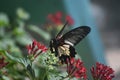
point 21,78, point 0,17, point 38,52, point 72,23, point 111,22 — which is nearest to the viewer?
point 38,52

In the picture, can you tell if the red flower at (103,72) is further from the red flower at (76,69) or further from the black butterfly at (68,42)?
the black butterfly at (68,42)

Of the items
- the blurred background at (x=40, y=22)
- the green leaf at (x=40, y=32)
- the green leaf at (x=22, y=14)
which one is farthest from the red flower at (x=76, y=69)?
the green leaf at (x=22, y=14)

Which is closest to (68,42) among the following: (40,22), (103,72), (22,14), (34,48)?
(34,48)

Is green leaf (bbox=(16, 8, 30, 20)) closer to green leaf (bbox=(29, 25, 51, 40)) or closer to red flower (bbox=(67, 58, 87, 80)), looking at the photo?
green leaf (bbox=(29, 25, 51, 40))

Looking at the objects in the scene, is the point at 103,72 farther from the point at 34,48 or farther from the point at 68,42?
the point at 34,48

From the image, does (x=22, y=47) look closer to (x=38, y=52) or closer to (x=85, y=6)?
(x=85, y=6)

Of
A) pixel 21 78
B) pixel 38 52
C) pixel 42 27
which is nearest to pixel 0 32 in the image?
pixel 42 27
